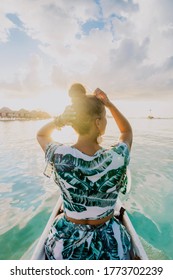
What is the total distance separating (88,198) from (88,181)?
6.2 inches

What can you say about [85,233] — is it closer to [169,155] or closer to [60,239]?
[60,239]

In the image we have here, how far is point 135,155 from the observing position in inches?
545

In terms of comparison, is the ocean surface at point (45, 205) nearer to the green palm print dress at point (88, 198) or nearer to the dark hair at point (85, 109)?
the green palm print dress at point (88, 198)

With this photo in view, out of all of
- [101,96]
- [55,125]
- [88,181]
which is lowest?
[88,181]

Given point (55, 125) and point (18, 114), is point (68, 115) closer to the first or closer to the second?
point (55, 125)

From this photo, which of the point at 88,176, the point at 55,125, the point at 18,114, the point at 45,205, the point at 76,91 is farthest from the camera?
the point at 18,114

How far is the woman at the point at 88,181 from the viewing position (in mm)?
1835

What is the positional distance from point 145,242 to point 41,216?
8.71ft

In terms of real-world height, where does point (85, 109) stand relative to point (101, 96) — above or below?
below

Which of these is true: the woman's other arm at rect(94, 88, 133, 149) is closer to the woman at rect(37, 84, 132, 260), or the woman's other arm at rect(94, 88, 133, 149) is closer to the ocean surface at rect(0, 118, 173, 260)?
the woman at rect(37, 84, 132, 260)

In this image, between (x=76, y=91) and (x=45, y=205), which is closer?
(x=76, y=91)

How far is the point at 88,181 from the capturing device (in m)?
1.82

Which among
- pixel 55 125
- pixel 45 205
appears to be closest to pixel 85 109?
pixel 55 125

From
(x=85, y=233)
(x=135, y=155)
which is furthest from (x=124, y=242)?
(x=135, y=155)
